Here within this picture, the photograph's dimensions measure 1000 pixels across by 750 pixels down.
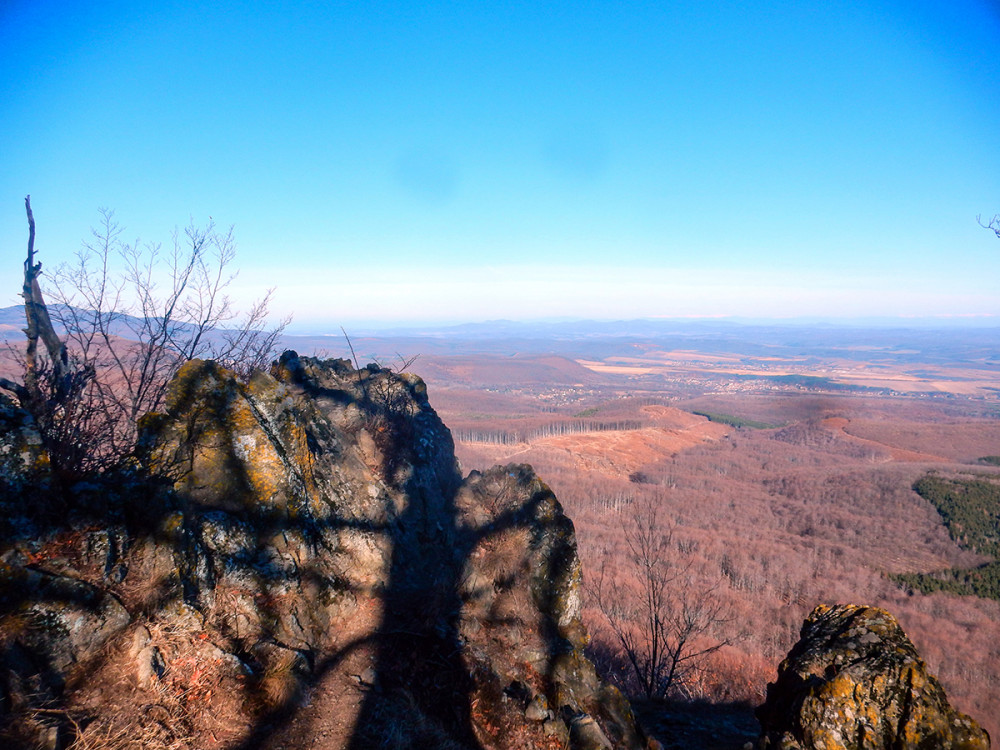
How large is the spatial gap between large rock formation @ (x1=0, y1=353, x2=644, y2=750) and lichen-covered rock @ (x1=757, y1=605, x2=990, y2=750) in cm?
240

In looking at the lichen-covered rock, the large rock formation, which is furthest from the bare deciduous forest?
the large rock formation

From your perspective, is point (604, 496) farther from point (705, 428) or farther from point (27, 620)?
point (27, 620)

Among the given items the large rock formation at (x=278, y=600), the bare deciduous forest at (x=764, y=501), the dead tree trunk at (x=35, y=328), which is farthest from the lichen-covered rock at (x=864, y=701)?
the dead tree trunk at (x=35, y=328)

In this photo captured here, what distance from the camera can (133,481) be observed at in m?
5.82

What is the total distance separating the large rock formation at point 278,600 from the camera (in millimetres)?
4465

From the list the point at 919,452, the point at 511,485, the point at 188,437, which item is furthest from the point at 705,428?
the point at 188,437

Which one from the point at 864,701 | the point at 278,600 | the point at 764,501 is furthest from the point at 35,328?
the point at 764,501

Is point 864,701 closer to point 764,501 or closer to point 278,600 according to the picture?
point 278,600

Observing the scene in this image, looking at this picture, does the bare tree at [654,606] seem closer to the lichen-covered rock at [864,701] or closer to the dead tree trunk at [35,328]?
the lichen-covered rock at [864,701]

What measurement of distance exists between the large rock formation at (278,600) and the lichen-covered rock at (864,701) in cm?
240

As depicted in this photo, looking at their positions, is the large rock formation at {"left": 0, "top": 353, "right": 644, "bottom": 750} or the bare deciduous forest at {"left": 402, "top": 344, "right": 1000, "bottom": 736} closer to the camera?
the large rock formation at {"left": 0, "top": 353, "right": 644, "bottom": 750}

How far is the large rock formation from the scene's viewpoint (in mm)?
4465

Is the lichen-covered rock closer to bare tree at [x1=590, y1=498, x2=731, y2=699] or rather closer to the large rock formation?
the large rock formation

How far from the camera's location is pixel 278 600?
641 cm
